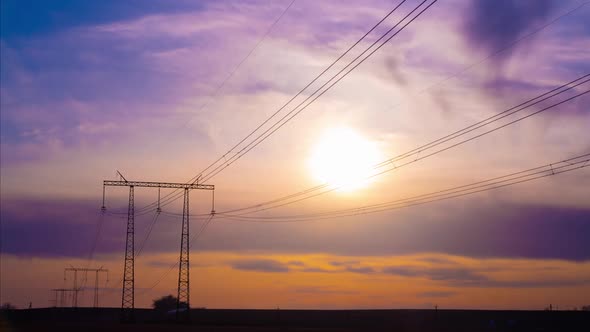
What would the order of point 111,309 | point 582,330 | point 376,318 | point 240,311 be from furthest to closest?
point 111,309
point 240,311
point 376,318
point 582,330

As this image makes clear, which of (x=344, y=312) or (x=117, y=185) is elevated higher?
(x=117, y=185)

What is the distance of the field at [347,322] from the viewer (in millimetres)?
93394

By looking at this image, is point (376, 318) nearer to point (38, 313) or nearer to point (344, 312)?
point (344, 312)

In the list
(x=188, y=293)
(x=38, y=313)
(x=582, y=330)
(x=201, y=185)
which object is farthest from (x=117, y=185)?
(x=38, y=313)

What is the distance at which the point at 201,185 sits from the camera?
323 feet

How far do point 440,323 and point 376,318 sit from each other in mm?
13301

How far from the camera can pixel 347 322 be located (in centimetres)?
12244

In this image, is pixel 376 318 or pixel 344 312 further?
pixel 344 312

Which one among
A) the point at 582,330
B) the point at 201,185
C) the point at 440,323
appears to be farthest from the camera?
the point at 440,323

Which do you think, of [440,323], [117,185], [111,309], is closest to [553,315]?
[440,323]

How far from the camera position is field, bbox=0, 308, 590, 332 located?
93.4 m

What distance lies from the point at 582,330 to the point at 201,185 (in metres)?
53.5

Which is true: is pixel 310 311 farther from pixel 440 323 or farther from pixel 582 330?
pixel 582 330

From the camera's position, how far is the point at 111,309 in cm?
17088
